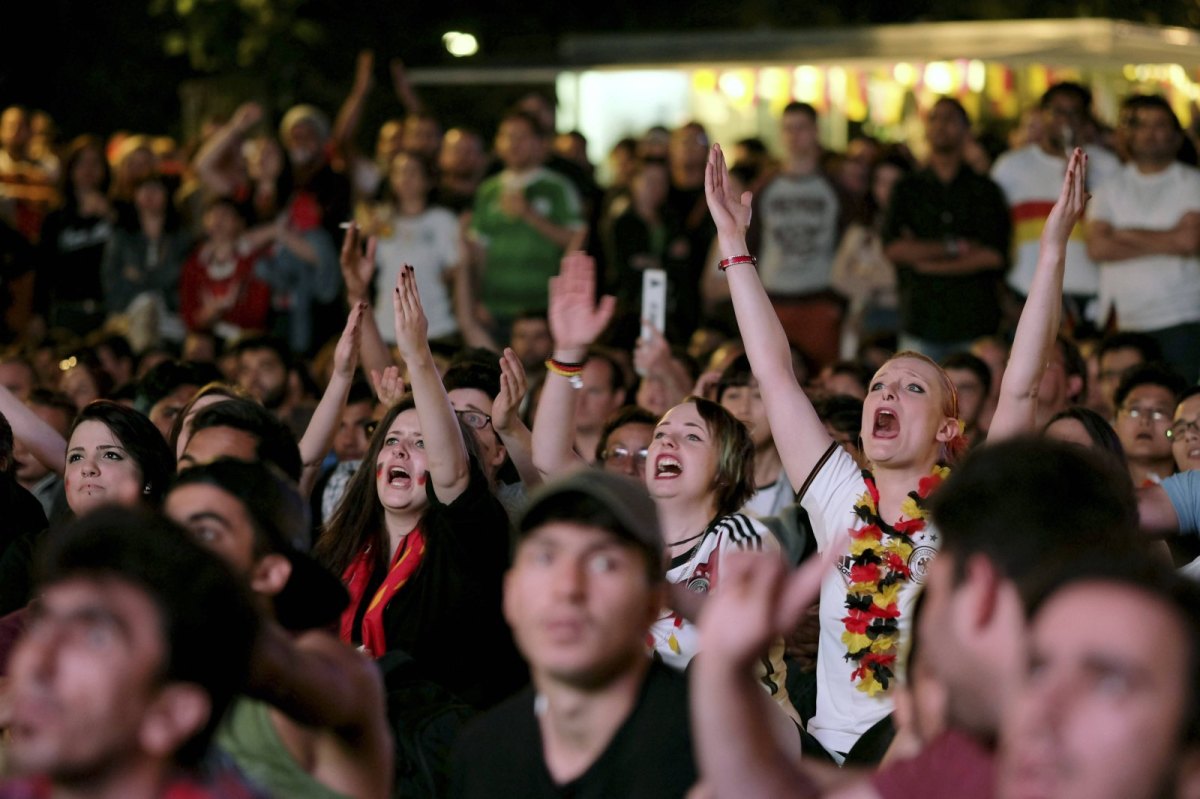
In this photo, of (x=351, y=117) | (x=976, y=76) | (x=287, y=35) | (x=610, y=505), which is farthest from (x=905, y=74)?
(x=610, y=505)

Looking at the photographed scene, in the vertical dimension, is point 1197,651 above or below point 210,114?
below

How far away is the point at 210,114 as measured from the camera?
1758 centimetres

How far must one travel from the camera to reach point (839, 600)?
5863 millimetres

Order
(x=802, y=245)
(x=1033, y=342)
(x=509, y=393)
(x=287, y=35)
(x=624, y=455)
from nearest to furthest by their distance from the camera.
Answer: (x=1033, y=342), (x=509, y=393), (x=624, y=455), (x=802, y=245), (x=287, y=35)

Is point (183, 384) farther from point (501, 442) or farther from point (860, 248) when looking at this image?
point (860, 248)

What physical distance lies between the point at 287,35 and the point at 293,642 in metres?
16.3

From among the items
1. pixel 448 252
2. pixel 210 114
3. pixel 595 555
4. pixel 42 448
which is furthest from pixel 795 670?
pixel 210 114

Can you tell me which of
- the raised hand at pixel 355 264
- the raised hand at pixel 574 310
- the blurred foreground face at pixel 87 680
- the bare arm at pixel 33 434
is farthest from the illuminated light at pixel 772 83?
the blurred foreground face at pixel 87 680

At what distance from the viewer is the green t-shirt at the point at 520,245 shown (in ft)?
37.7

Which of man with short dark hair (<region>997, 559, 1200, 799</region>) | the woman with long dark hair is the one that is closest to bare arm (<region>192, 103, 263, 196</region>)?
the woman with long dark hair

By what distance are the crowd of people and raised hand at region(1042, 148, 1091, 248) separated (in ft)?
0.05

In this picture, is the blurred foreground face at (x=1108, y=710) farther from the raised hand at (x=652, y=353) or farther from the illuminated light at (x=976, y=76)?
the illuminated light at (x=976, y=76)

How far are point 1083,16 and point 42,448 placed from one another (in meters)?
15.8

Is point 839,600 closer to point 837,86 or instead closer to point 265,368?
point 265,368
